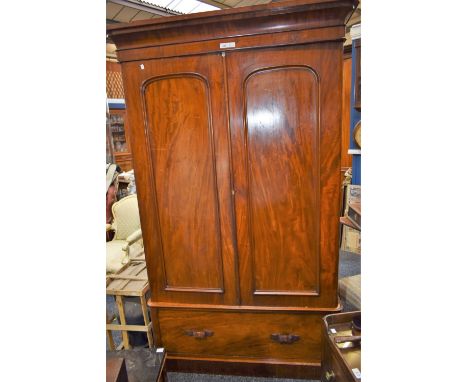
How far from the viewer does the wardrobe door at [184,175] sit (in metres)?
1.34

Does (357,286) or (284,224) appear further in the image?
(357,286)

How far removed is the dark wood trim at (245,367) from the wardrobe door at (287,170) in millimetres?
391

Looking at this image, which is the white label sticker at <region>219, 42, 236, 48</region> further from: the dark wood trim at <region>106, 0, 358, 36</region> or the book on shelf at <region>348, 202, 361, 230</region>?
the book on shelf at <region>348, 202, 361, 230</region>

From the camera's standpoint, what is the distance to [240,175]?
4.56 feet

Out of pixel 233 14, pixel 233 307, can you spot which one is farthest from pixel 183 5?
pixel 233 307

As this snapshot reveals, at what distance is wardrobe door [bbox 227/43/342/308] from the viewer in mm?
1247

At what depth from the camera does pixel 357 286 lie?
7.14 ft

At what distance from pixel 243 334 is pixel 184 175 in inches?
38.6

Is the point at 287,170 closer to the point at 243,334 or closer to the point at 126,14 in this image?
the point at 243,334

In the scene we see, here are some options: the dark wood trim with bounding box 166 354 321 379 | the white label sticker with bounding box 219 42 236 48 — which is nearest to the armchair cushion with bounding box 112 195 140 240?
the dark wood trim with bounding box 166 354 321 379
